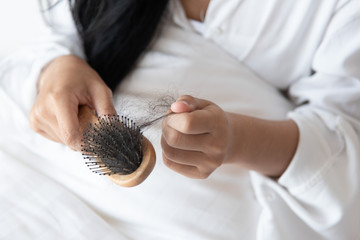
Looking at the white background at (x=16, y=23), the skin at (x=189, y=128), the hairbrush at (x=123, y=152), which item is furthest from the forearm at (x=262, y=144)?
the white background at (x=16, y=23)

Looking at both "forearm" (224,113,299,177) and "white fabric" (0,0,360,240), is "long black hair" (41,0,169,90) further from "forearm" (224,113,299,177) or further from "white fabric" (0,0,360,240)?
"forearm" (224,113,299,177)

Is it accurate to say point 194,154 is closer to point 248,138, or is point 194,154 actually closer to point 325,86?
point 248,138

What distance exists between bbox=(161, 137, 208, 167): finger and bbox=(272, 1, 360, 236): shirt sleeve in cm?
18

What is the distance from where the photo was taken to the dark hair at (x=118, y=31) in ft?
2.02

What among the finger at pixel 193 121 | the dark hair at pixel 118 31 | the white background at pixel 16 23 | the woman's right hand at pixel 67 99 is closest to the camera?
the finger at pixel 193 121

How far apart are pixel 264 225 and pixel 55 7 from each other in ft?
2.01

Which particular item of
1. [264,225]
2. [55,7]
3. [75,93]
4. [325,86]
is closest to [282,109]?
[325,86]

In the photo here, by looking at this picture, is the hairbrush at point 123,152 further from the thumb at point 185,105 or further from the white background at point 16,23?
the white background at point 16,23

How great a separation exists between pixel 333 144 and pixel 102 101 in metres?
0.39

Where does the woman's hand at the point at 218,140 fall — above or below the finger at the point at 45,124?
above

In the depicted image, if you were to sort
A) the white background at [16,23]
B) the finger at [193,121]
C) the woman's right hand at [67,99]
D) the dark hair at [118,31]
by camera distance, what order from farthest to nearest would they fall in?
1. the white background at [16,23]
2. the dark hair at [118,31]
3. the woman's right hand at [67,99]
4. the finger at [193,121]

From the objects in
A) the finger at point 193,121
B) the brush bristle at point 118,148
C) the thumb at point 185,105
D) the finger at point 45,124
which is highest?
the thumb at point 185,105

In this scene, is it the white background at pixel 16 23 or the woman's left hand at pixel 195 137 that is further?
the white background at pixel 16 23

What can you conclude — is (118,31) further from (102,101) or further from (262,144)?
(262,144)
